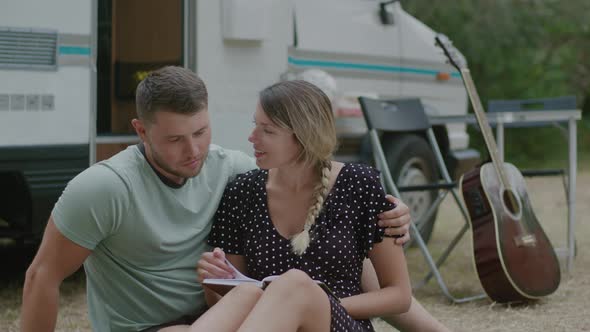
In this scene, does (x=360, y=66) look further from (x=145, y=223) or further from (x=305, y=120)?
(x=145, y=223)

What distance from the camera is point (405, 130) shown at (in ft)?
16.8

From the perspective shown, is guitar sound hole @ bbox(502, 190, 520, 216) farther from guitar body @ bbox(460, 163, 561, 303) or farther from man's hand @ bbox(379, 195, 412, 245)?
man's hand @ bbox(379, 195, 412, 245)

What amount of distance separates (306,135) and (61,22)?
72.9 inches

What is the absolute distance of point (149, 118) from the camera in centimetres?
238

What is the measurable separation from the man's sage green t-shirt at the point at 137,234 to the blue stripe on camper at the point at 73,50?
5.08ft

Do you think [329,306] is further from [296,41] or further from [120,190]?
[296,41]

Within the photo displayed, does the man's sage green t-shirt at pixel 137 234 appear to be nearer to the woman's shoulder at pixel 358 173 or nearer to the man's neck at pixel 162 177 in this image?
the man's neck at pixel 162 177

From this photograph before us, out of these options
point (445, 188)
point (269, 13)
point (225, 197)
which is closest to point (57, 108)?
point (269, 13)

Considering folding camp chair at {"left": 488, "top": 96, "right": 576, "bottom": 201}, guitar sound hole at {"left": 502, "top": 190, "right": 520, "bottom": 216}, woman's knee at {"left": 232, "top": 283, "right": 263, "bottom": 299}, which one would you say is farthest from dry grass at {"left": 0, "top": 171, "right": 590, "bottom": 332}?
woman's knee at {"left": 232, "top": 283, "right": 263, "bottom": 299}

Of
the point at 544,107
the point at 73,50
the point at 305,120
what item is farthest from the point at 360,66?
the point at 305,120

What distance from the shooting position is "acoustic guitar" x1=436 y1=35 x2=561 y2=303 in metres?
4.09

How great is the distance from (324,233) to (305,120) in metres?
0.32

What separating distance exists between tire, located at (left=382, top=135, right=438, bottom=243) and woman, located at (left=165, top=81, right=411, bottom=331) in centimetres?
286

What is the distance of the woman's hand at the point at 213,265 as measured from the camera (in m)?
2.41
